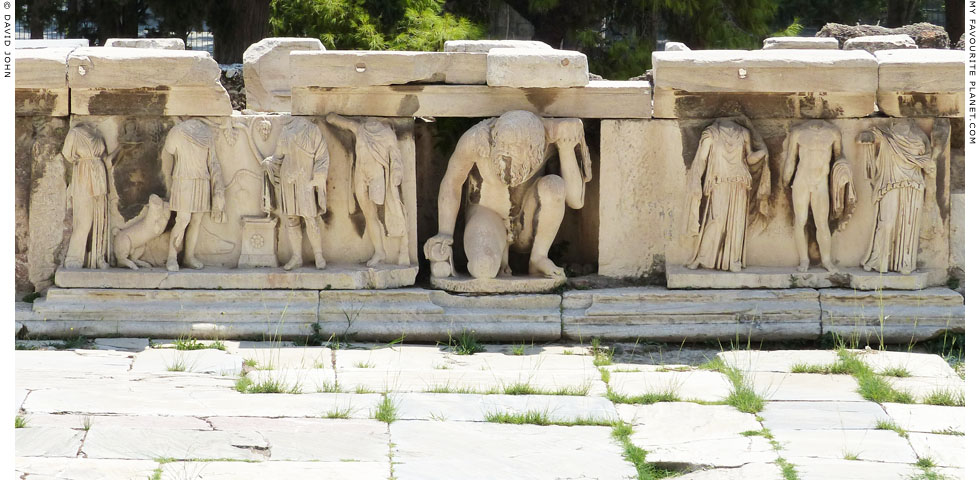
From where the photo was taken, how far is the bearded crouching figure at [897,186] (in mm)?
8344

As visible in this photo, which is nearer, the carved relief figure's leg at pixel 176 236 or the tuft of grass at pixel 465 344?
the tuft of grass at pixel 465 344

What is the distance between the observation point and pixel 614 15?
16.3 meters

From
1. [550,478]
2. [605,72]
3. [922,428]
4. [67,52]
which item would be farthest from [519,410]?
[605,72]

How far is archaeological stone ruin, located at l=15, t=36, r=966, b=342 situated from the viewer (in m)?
8.27

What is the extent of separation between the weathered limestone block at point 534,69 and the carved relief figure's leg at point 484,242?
2.68 feet

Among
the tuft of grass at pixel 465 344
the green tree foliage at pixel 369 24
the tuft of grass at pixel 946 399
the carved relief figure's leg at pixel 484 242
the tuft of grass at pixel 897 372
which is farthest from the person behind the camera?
the green tree foliage at pixel 369 24

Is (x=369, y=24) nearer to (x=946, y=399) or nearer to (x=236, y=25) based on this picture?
(x=236, y=25)

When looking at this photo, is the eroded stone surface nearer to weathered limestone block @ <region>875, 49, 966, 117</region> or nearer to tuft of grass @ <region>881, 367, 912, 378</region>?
tuft of grass @ <region>881, 367, 912, 378</region>

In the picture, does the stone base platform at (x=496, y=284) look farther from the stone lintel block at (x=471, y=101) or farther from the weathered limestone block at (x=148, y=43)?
the weathered limestone block at (x=148, y=43)

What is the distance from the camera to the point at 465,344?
26.7 ft

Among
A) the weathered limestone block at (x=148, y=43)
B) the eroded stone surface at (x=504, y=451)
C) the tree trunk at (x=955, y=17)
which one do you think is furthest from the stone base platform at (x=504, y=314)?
the tree trunk at (x=955, y=17)

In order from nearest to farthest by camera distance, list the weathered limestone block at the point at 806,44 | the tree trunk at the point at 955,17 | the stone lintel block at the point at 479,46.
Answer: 1. the stone lintel block at the point at 479,46
2. the weathered limestone block at the point at 806,44
3. the tree trunk at the point at 955,17

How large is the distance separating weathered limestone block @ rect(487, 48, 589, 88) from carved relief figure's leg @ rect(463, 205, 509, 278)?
818 millimetres
